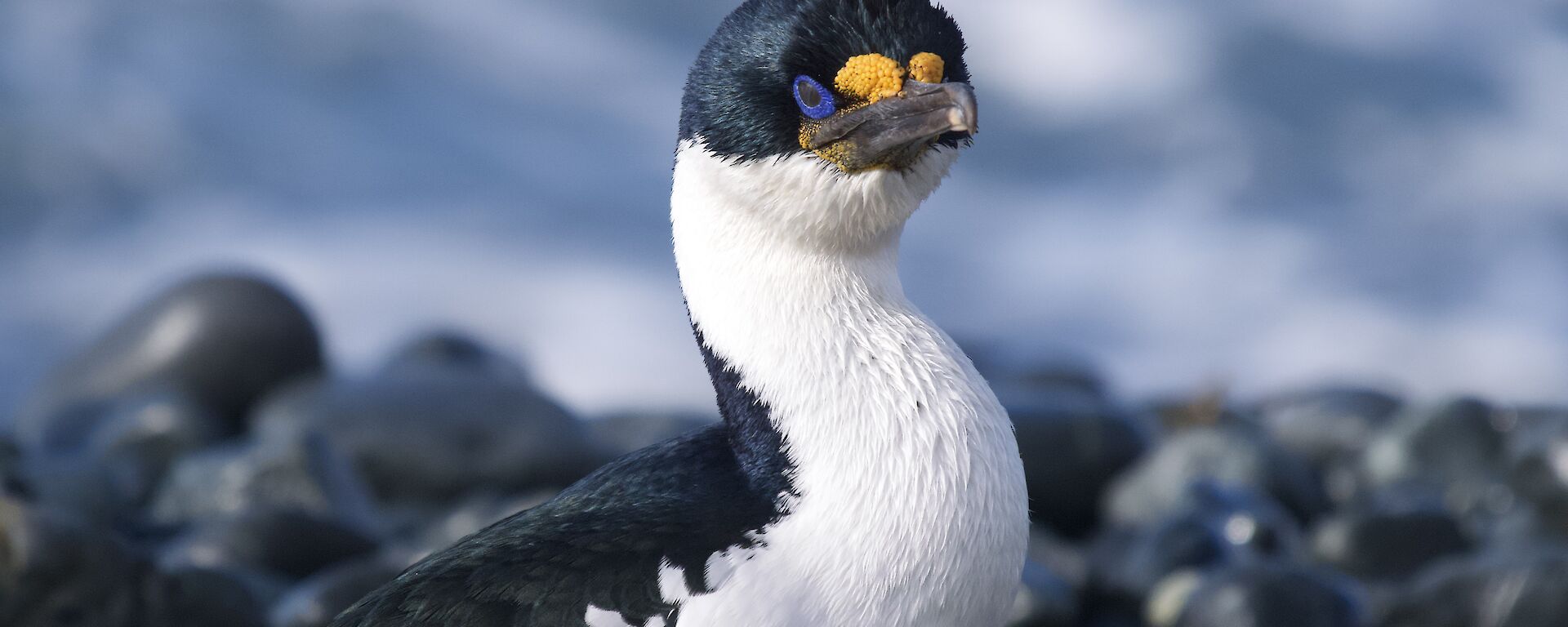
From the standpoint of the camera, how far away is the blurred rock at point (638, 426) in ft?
34.1

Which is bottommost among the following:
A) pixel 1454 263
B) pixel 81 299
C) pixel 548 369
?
pixel 1454 263

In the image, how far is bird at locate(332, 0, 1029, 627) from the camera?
2900 mm

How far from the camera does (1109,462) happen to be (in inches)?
355

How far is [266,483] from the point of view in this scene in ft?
25.7

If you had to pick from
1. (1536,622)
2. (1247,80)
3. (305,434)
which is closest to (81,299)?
(305,434)

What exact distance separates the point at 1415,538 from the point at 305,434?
226 inches

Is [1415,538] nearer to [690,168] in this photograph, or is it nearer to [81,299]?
[690,168]

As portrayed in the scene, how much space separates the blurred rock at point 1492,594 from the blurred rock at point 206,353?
7125mm

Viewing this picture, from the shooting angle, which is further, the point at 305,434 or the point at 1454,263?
the point at 1454,263

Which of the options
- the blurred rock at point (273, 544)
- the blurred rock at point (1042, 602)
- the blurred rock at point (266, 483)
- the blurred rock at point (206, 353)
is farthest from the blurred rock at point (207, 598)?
the blurred rock at point (206, 353)

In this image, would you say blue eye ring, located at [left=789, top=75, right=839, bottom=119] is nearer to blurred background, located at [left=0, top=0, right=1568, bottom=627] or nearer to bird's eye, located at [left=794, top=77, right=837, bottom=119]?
bird's eye, located at [left=794, top=77, right=837, bottom=119]

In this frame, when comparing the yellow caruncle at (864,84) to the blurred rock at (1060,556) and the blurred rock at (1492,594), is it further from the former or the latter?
the blurred rock at (1060,556)

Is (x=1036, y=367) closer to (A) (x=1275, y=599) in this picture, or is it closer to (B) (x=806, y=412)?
(A) (x=1275, y=599)

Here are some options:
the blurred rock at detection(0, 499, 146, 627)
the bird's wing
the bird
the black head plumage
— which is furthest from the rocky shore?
the black head plumage
